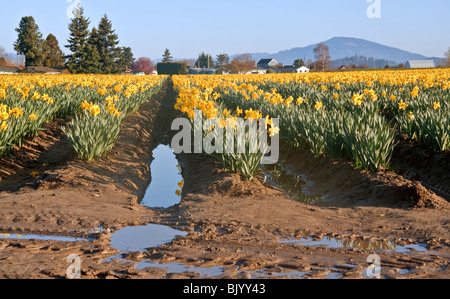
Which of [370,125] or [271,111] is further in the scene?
[271,111]

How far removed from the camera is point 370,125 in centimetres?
884

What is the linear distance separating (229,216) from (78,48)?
68.2 meters

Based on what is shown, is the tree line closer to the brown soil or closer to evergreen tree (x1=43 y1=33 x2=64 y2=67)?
evergreen tree (x1=43 y1=33 x2=64 y2=67)

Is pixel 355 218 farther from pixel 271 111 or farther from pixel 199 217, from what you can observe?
pixel 271 111

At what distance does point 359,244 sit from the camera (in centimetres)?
518

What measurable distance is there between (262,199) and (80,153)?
11.9 feet

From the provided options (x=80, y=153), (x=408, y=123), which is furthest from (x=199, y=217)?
(x=408, y=123)

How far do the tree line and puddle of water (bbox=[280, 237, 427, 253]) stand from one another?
6552 centimetres

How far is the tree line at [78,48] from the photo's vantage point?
6988 cm

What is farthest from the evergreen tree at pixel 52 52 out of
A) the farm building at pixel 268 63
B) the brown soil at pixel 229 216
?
the brown soil at pixel 229 216

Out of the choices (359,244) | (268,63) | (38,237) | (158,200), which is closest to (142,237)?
(38,237)

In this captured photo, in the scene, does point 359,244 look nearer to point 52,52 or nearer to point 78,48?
point 78,48

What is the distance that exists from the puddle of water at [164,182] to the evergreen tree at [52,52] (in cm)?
7482

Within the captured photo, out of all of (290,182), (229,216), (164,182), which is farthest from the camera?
(164,182)
